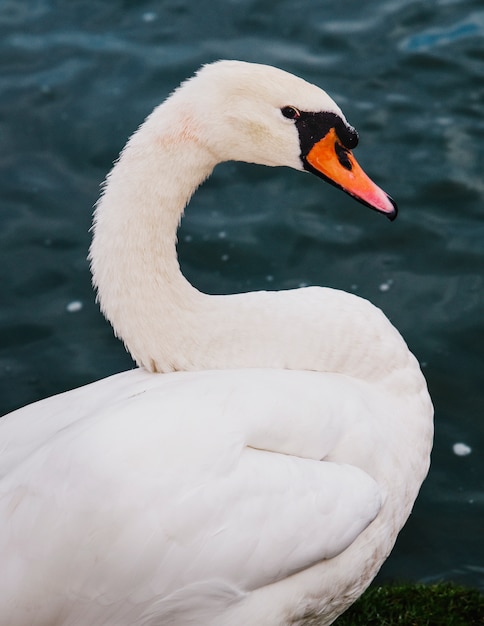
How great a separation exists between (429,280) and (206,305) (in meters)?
2.68

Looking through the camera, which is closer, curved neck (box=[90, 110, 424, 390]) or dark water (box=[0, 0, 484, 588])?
curved neck (box=[90, 110, 424, 390])

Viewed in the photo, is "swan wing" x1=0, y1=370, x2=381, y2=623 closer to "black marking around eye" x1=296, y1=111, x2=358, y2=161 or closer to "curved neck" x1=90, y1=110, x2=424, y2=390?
"curved neck" x1=90, y1=110, x2=424, y2=390

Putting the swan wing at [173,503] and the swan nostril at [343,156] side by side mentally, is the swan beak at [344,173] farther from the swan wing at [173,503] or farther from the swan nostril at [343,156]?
the swan wing at [173,503]

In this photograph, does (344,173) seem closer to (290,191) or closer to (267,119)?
(267,119)

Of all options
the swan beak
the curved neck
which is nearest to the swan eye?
the swan beak

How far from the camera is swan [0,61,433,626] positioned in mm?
2961

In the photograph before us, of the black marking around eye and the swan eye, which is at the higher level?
the swan eye

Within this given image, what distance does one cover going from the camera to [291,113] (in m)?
3.33

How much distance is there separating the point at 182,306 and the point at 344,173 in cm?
69

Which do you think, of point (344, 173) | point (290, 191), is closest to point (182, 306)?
point (344, 173)

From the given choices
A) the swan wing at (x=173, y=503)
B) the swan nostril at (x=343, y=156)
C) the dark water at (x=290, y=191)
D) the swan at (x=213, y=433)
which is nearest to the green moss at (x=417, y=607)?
the dark water at (x=290, y=191)

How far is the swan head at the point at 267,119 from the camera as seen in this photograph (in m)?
3.26

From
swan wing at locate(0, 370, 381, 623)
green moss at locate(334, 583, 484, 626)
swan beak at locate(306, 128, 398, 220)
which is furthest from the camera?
green moss at locate(334, 583, 484, 626)

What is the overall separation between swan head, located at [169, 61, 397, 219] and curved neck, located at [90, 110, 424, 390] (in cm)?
8
